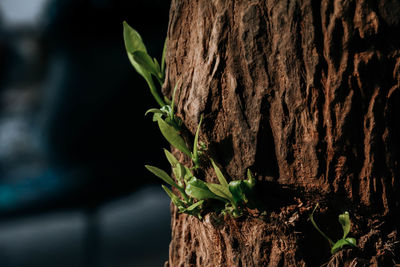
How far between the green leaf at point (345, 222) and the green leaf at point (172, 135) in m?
0.21

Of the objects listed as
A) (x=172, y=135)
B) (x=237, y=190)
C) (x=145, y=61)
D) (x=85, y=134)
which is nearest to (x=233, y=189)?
(x=237, y=190)

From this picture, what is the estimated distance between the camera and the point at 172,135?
55 cm

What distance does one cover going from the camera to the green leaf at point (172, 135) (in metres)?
0.55

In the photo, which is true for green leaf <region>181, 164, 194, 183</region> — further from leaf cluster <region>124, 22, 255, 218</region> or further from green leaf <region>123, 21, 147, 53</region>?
green leaf <region>123, 21, 147, 53</region>

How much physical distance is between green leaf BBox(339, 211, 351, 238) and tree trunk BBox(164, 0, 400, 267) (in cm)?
2

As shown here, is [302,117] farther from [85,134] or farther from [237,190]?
[85,134]

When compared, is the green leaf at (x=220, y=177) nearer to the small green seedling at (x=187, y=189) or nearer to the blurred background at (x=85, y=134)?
the small green seedling at (x=187, y=189)

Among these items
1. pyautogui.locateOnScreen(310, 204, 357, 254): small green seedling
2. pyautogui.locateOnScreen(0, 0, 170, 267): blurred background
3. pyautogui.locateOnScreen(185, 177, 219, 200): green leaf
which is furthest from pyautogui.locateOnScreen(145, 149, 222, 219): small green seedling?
pyautogui.locateOnScreen(0, 0, 170, 267): blurred background

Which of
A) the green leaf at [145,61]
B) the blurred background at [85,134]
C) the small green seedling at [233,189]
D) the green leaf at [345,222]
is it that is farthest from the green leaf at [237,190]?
the blurred background at [85,134]

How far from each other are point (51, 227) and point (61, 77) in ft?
4.93

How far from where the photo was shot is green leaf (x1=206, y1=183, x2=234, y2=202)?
1.69ft

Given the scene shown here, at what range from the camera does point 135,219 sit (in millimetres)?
2922

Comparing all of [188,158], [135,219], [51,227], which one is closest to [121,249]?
[135,219]

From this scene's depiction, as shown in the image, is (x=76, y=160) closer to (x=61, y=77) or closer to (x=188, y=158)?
(x=61, y=77)
